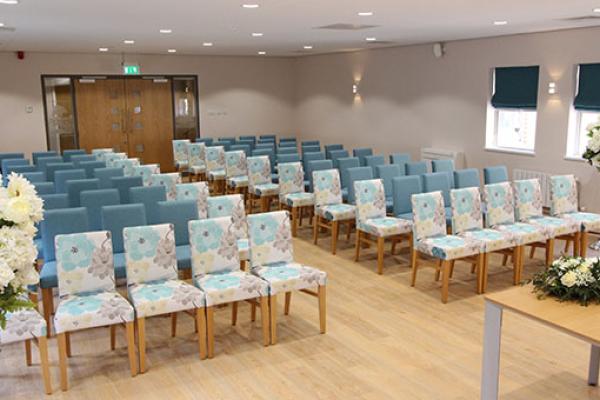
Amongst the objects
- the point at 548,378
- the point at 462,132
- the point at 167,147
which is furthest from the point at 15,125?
the point at 548,378

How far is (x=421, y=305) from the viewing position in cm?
580

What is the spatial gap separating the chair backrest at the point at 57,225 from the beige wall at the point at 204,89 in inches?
361

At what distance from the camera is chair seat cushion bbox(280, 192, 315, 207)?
26.9ft

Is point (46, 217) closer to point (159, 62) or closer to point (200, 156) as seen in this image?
point (200, 156)

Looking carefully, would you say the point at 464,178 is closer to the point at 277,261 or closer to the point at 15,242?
the point at 277,261

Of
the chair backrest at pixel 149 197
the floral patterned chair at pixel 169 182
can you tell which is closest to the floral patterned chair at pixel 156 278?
the chair backrest at pixel 149 197

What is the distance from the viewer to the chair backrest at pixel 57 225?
Result: 527 cm

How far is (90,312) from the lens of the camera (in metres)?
4.19

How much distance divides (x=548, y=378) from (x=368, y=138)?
9.81 meters

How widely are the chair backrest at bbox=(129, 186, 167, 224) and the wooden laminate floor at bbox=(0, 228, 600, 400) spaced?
3.86 feet

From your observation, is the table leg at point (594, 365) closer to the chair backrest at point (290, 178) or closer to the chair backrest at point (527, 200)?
the chair backrest at point (527, 200)

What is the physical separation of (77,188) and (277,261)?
115 inches

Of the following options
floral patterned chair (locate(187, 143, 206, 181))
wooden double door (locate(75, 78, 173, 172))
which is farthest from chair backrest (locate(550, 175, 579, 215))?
wooden double door (locate(75, 78, 173, 172))

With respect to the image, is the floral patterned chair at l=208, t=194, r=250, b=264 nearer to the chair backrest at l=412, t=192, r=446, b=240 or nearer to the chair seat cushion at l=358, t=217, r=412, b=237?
the chair seat cushion at l=358, t=217, r=412, b=237
